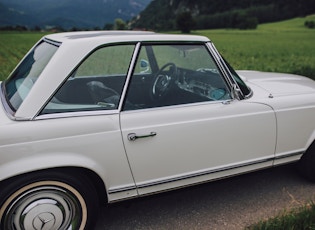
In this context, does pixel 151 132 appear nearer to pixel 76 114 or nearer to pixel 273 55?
pixel 76 114

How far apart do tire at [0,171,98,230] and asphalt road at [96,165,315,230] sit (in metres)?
0.31

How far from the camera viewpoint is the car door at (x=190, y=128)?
2.40 metres

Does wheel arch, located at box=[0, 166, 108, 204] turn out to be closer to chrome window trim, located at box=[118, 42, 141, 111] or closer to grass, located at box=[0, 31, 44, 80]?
chrome window trim, located at box=[118, 42, 141, 111]

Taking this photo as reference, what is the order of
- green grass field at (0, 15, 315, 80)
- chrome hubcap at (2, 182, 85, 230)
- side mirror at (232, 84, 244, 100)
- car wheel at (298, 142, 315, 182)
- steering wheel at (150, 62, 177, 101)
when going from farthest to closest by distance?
1. green grass field at (0, 15, 315, 80)
2. car wheel at (298, 142, 315, 182)
3. side mirror at (232, 84, 244, 100)
4. steering wheel at (150, 62, 177, 101)
5. chrome hubcap at (2, 182, 85, 230)

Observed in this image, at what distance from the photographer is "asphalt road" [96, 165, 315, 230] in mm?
2721

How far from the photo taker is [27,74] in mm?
2535

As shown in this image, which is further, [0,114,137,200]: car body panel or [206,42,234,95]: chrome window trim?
[206,42,234,95]: chrome window trim

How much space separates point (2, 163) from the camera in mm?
1987

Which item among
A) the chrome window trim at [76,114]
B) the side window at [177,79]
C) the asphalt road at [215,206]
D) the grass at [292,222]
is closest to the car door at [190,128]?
the side window at [177,79]

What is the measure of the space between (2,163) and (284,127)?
2275 mm

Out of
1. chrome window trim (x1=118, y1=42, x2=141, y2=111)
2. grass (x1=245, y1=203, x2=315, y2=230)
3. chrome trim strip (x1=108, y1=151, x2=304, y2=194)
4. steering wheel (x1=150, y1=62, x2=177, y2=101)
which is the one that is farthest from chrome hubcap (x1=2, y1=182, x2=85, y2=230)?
grass (x1=245, y1=203, x2=315, y2=230)

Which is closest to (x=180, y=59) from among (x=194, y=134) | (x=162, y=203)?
(x=194, y=134)

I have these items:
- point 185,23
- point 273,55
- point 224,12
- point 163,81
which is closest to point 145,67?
point 163,81

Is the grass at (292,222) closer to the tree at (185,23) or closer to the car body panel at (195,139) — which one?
the car body panel at (195,139)
